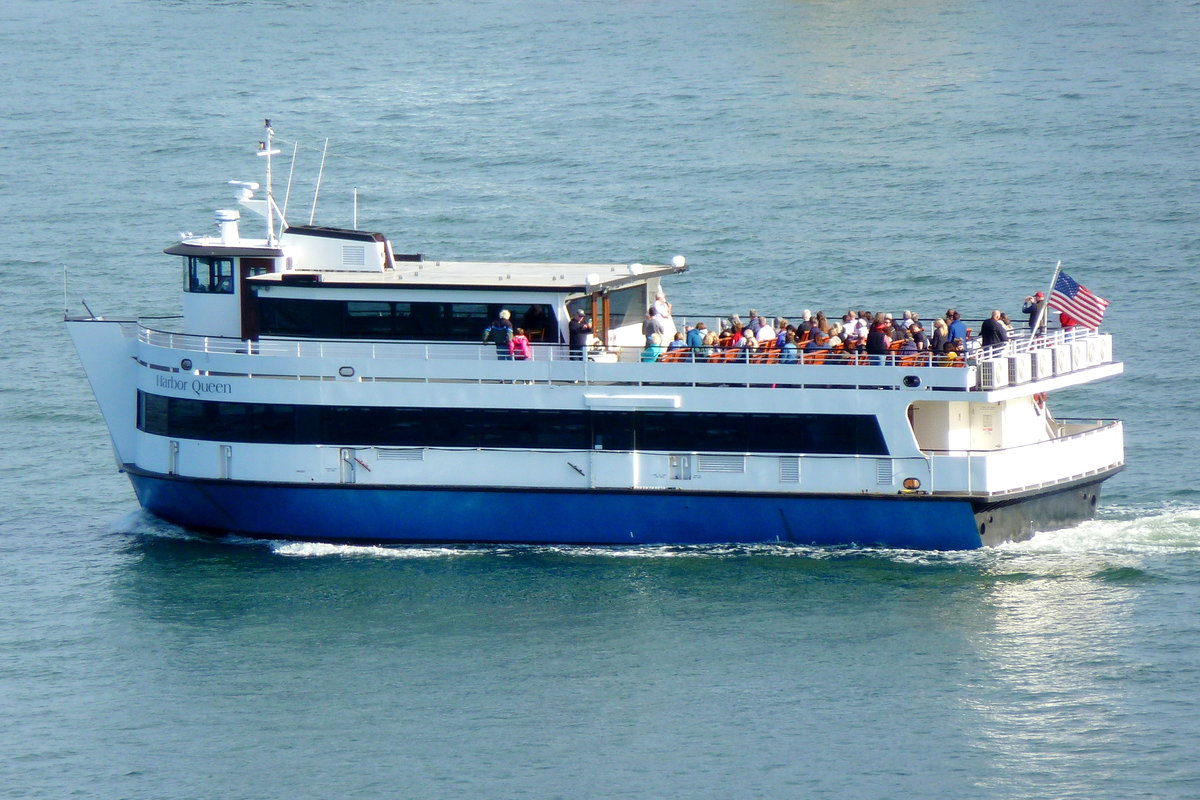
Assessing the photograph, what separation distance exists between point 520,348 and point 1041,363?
26.7 ft

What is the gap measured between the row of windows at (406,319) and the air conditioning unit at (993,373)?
22.2 feet

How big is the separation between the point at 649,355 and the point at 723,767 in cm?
904

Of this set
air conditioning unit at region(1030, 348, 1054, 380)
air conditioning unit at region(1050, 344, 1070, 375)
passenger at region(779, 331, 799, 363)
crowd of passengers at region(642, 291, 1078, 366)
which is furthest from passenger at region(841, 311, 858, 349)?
air conditioning unit at region(1050, 344, 1070, 375)

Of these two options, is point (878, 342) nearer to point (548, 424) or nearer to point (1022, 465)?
point (1022, 465)

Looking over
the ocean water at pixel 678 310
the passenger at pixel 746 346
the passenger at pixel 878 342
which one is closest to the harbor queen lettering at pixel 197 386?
the ocean water at pixel 678 310

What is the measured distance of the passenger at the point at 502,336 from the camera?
3081cm

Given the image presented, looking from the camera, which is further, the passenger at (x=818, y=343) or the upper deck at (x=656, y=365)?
the passenger at (x=818, y=343)

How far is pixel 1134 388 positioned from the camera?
40.8 meters

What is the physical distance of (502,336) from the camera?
30828 mm

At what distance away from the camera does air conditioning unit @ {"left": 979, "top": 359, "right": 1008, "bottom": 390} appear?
1161 inches

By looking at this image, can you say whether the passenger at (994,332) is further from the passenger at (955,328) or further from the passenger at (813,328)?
the passenger at (813,328)

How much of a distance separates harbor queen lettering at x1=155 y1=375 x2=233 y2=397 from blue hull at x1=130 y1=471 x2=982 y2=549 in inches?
58.1

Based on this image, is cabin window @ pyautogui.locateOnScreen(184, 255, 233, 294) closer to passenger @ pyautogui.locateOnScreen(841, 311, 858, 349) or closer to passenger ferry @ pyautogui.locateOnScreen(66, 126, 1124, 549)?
passenger ferry @ pyautogui.locateOnScreen(66, 126, 1124, 549)

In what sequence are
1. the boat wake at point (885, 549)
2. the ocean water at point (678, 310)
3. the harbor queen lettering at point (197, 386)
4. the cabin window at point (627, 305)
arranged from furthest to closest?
the cabin window at point (627, 305) < the harbor queen lettering at point (197, 386) < the boat wake at point (885, 549) < the ocean water at point (678, 310)
